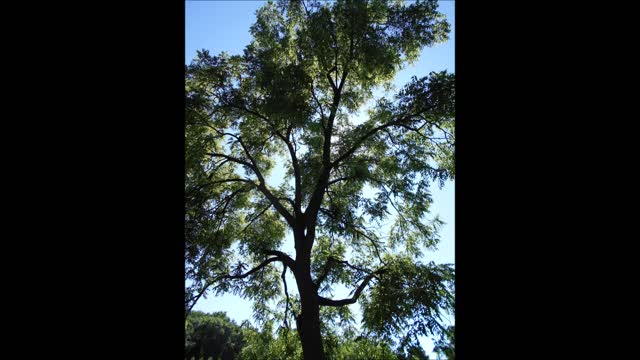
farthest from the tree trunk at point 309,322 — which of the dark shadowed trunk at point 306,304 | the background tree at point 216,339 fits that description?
the background tree at point 216,339

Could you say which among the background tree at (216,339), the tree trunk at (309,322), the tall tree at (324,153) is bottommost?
the background tree at (216,339)

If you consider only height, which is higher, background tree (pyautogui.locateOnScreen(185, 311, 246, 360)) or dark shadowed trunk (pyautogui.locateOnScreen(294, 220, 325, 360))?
dark shadowed trunk (pyautogui.locateOnScreen(294, 220, 325, 360))

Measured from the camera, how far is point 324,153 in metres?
8.52

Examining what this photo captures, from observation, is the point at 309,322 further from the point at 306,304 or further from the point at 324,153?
the point at 324,153

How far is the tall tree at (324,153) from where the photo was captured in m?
7.57

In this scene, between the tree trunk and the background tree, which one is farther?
the background tree

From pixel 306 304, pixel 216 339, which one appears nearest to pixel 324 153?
→ pixel 306 304

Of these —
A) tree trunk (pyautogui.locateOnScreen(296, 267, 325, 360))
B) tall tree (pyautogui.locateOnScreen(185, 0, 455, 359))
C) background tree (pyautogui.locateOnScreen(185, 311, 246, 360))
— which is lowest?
background tree (pyautogui.locateOnScreen(185, 311, 246, 360))

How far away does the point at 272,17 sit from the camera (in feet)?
29.1

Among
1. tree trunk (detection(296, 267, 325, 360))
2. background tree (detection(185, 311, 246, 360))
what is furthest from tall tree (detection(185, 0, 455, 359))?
background tree (detection(185, 311, 246, 360))

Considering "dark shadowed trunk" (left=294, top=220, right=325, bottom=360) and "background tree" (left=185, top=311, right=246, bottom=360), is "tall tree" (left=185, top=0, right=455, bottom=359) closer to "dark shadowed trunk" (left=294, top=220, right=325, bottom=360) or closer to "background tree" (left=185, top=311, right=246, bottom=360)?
"dark shadowed trunk" (left=294, top=220, right=325, bottom=360)

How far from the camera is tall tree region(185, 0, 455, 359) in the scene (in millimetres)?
7570

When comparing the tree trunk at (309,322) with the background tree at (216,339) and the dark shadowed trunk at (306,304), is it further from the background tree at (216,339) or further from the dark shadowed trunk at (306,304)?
the background tree at (216,339)
